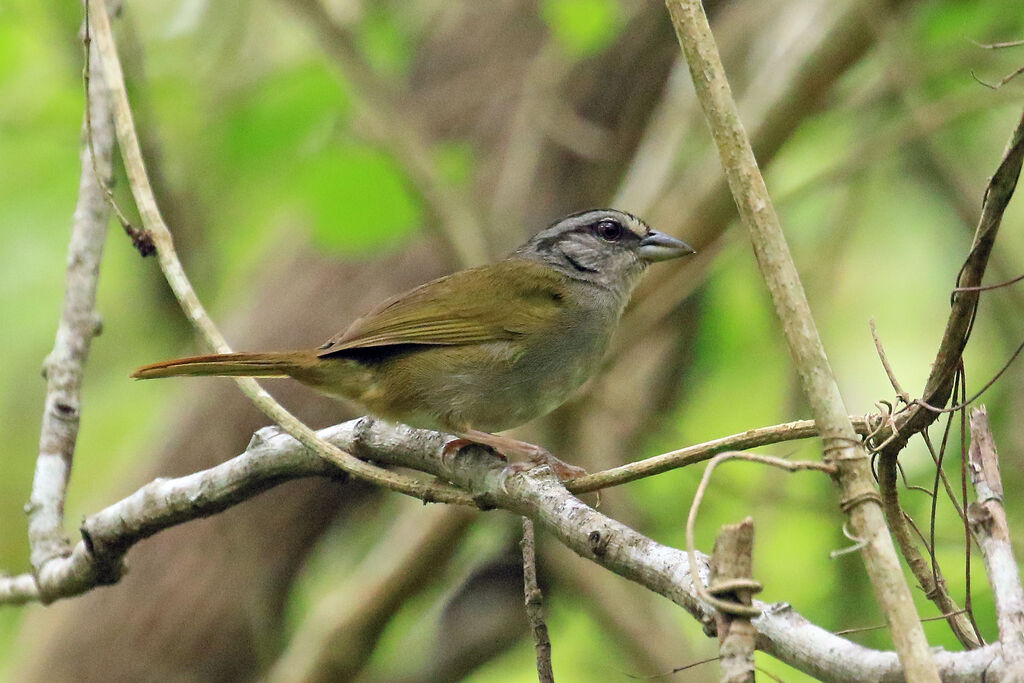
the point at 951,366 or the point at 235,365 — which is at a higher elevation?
the point at 235,365

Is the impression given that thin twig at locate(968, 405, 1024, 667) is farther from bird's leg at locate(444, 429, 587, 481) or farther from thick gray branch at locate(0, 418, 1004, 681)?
bird's leg at locate(444, 429, 587, 481)

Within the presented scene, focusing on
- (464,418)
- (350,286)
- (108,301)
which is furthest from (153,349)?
(464,418)

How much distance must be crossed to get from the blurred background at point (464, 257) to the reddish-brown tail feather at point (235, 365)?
1.23m

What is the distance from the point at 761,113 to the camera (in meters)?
4.71

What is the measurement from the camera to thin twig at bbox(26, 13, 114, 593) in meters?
3.16

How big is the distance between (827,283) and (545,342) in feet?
8.97

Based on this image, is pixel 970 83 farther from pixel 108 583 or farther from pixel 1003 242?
pixel 108 583

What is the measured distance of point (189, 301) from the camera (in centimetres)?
287

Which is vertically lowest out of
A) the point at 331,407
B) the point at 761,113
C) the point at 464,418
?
the point at 464,418

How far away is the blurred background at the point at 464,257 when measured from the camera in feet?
15.5

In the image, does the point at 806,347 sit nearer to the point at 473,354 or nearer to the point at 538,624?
the point at 538,624

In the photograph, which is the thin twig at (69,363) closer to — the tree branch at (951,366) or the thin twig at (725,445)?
the thin twig at (725,445)

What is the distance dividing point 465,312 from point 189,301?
125 cm

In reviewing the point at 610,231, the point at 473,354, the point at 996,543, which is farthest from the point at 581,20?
the point at 996,543
